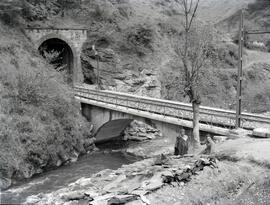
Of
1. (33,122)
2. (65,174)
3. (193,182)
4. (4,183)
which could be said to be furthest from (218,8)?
(193,182)

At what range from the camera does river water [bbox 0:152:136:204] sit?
15.2 m

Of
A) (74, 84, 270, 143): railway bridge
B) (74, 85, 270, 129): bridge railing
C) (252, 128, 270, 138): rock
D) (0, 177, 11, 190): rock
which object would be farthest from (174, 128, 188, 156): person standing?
(0, 177, 11, 190): rock

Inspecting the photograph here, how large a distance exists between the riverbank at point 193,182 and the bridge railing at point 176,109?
3.64m

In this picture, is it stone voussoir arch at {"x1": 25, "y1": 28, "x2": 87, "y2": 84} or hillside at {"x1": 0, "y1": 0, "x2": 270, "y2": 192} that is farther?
stone voussoir arch at {"x1": 25, "y1": 28, "x2": 87, "y2": 84}

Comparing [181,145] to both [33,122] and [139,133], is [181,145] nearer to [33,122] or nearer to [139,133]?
[33,122]

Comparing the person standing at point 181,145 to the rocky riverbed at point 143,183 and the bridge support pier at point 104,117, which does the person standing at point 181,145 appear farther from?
the bridge support pier at point 104,117

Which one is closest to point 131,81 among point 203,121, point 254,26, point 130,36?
point 130,36

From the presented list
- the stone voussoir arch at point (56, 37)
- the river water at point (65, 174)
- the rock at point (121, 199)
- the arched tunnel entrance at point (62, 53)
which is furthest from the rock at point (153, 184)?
A: the arched tunnel entrance at point (62, 53)

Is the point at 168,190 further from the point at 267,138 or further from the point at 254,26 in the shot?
the point at 254,26

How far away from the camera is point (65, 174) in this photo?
750 inches

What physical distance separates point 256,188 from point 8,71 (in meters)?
18.1

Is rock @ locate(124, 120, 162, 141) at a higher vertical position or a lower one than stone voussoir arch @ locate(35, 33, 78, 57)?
lower

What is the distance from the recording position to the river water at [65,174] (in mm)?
15248

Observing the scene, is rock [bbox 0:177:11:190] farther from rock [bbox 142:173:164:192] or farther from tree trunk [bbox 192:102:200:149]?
tree trunk [bbox 192:102:200:149]
